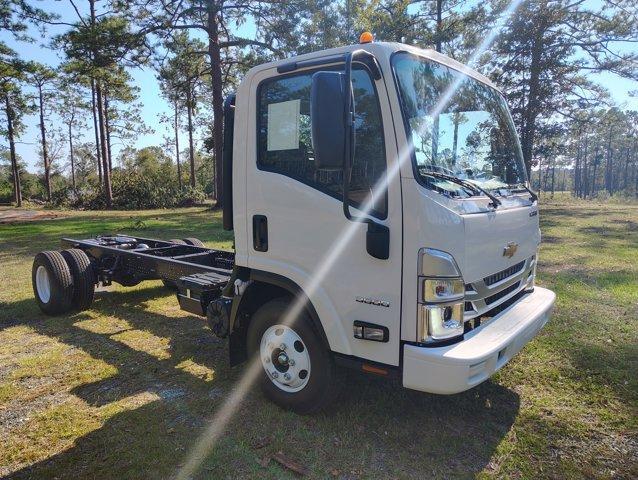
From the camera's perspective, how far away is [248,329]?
140 inches

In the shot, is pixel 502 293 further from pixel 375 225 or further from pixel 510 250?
pixel 375 225

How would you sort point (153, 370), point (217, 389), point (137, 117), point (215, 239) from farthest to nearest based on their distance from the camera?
point (137, 117), point (215, 239), point (153, 370), point (217, 389)

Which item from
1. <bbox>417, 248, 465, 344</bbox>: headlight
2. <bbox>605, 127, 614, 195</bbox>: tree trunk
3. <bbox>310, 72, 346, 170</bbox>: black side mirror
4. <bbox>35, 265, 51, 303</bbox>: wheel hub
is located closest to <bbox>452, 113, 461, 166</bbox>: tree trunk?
<bbox>417, 248, 465, 344</bbox>: headlight

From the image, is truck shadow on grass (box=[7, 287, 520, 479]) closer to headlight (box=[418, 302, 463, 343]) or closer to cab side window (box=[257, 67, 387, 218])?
headlight (box=[418, 302, 463, 343])

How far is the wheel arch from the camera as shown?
3248mm

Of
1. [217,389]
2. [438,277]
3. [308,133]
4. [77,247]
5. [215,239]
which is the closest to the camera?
[438,277]

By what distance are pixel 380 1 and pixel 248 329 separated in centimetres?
2217

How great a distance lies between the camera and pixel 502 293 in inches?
129

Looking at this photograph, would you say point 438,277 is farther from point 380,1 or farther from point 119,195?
point 119,195

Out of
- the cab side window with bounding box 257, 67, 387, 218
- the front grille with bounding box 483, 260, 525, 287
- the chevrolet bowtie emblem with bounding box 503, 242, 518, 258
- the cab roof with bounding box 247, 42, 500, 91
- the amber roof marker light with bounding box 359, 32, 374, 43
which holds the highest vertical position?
the amber roof marker light with bounding box 359, 32, 374, 43

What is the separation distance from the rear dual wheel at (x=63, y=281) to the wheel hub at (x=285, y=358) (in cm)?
373

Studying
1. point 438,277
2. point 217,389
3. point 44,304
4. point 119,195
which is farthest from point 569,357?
point 119,195

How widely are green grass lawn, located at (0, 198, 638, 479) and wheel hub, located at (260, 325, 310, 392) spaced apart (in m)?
0.27

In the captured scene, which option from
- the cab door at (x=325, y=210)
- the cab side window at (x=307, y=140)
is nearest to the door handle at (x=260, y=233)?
the cab door at (x=325, y=210)
